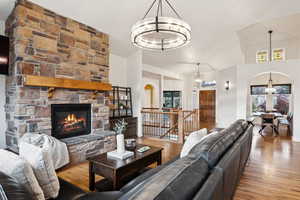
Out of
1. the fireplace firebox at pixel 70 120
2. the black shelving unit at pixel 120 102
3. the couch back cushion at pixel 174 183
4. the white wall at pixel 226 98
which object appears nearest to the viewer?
the couch back cushion at pixel 174 183

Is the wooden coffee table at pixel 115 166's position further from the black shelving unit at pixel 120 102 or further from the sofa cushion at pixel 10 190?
the black shelving unit at pixel 120 102

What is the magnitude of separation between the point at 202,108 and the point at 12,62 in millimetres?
9279

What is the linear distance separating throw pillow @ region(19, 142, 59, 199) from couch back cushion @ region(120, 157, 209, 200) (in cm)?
81

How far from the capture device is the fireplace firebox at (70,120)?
11.4 feet

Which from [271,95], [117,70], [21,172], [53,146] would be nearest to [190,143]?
[21,172]

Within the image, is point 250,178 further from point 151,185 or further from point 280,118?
point 280,118

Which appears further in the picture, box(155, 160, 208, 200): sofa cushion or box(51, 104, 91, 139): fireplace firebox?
box(51, 104, 91, 139): fireplace firebox

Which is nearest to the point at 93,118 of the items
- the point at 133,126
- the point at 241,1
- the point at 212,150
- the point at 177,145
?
the point at 133,126

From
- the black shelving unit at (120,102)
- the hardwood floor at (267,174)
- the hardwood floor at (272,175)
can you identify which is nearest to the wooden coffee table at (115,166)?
the hardwood floor at (267,174)

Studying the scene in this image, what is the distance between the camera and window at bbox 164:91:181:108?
431 inches

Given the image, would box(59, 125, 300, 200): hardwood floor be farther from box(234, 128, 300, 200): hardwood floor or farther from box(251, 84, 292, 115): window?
box(251, 84, 292, 115): window

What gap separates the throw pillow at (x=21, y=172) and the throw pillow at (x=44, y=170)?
16 centimetres

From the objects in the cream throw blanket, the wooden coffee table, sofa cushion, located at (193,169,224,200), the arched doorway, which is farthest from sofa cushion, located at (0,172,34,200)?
the arched doorway

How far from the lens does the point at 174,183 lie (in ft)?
2.89
